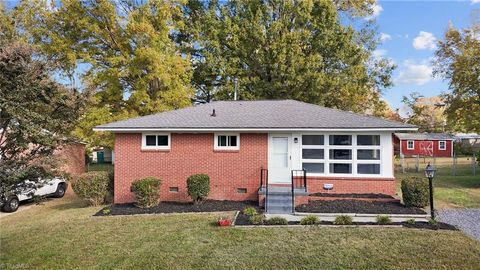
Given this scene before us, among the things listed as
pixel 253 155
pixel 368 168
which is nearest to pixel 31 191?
pixel 253 155

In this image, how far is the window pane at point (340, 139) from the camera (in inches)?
534

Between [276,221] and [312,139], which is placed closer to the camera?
[276,221]

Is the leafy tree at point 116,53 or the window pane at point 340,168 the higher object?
the leafy tree at point 116,53

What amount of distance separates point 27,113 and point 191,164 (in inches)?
306

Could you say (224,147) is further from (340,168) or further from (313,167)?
(340,168)

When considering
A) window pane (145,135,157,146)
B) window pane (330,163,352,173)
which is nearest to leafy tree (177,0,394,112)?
window pane (330,163,352,173)

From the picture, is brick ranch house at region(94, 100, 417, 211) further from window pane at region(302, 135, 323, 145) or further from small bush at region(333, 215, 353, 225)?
small bush at region(333, 215, 353, 225)

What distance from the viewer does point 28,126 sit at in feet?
21.0

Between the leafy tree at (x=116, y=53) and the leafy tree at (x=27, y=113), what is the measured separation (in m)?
12.4

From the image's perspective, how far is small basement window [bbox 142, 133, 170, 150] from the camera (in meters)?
13.9

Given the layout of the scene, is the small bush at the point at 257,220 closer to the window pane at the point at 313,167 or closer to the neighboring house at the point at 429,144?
the window pane at the point at 313,167

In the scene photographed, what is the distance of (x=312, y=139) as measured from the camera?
13750 mm

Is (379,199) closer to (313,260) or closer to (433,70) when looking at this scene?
(313,260)

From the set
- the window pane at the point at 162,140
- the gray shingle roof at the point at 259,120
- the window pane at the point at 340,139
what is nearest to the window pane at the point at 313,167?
the window pane at the point at 340,139
